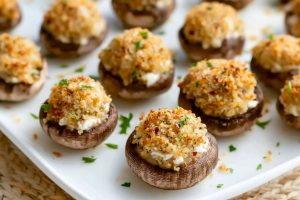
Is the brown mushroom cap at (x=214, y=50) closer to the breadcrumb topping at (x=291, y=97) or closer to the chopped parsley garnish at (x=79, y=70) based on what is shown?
the breadcrumb topping at (x=291, y=97)

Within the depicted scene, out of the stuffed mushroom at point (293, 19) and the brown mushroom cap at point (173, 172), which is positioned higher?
the stuffed mushroom at point (293, 19)

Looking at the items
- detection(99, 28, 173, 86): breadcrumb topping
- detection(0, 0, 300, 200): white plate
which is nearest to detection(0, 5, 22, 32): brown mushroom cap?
detection(0, 0, 300, 200): white plate

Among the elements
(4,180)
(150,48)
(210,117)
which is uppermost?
(150,48)

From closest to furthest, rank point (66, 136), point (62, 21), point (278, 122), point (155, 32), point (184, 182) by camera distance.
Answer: point (184, 182), point (66, 136), point (278, 122), point (62, 21), point (155, 32)

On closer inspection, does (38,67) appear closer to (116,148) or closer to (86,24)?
(86,24)

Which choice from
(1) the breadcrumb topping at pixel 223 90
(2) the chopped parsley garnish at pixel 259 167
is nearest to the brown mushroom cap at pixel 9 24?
(1) the breadcrumb topping at pixel 223 90

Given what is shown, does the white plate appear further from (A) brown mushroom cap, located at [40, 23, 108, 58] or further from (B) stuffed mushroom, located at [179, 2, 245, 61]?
(B) stuffed mushroom, located at [179, 2, 245, 61]

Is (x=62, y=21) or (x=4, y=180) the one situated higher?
(x=62, y=21)

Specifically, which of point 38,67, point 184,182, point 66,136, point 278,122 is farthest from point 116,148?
point 278,122
